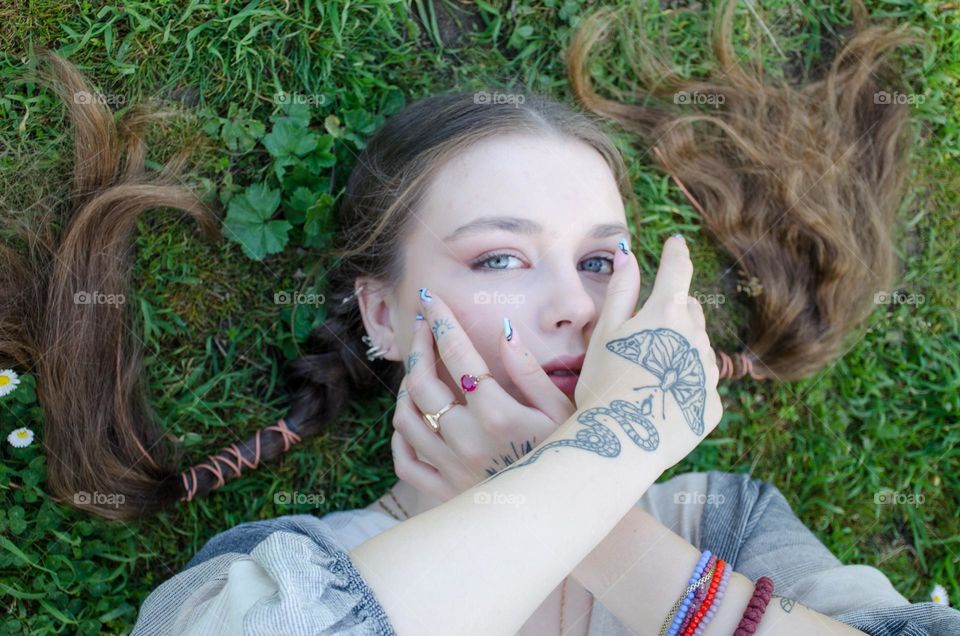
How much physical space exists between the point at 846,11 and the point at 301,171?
319cm

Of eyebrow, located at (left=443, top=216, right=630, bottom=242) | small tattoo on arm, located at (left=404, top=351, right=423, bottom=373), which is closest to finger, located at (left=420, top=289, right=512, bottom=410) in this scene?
small tattoo on arm, located at (left=404, top=351, right=423, bottom=373)

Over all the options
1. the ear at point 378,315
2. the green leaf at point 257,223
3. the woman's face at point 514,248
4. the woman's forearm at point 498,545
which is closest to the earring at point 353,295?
the ear at point 378,315

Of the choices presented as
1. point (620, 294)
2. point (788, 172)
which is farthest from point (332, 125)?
point (788, 172)

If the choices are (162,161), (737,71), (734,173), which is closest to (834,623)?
(734,173)

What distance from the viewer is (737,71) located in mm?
4445

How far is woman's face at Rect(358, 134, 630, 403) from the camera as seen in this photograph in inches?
122

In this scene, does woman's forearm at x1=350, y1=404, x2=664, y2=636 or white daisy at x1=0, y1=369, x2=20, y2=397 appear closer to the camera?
woman's forearm at x1=350, y1=404, x2=664, y2=636

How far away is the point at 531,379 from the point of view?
117 inches

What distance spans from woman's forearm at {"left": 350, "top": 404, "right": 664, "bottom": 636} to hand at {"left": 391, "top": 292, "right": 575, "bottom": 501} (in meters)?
0.32

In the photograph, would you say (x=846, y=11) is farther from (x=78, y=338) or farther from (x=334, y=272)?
(x=78, y=338)

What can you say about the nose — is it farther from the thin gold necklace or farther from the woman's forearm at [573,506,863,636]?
the thin gold necklace

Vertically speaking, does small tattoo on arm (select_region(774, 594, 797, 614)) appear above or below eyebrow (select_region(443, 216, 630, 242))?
below

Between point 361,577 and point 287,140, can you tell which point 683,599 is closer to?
point 361,577

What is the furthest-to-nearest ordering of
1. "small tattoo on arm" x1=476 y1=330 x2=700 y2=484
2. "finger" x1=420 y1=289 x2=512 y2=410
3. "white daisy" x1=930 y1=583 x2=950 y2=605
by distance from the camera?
"white daisy" x1=930 y1=583 x2=950 y2=605, "finger" x1=420 y1=289 x2=512 y2=410, "small tattoo on arm" x1=476 y1=330 x2=700 y2=484
